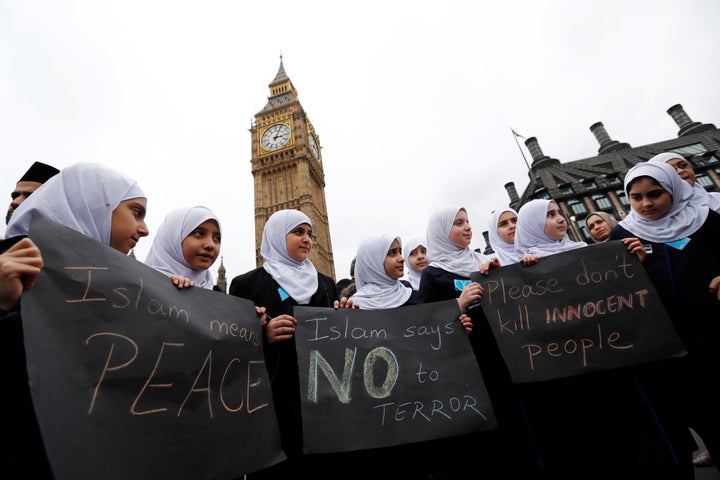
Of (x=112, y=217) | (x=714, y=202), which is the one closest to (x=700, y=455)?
(x=714, y=202)

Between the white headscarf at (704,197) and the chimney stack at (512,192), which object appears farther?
the chimney stack at (512,192)

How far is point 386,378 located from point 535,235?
5.10 ft

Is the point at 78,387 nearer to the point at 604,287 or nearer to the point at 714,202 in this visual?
the point at 604,287

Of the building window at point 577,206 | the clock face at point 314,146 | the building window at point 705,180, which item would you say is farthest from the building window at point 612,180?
the clock face at point 314,146

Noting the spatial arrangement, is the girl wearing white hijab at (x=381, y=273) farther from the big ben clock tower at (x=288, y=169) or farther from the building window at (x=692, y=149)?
the building window at (x=692, y=149)

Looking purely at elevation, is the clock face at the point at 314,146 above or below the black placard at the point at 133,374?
above

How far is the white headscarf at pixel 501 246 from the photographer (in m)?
2.61

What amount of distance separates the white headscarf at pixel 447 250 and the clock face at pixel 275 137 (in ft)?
109

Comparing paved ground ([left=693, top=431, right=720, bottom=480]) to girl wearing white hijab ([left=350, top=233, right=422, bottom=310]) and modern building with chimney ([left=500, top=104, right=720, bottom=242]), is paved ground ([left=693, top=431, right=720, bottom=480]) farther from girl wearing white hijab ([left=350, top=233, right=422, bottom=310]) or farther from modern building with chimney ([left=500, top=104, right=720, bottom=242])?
modern building with chimney ([left=500, top=104, right=720, bottom=242])

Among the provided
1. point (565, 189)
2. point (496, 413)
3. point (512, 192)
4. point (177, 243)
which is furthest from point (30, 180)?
point (512, 192)

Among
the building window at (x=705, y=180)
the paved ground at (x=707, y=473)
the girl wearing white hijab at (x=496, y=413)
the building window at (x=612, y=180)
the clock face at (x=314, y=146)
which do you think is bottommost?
the paved ground at (x=707, y=473)

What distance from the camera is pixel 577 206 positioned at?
104 ft

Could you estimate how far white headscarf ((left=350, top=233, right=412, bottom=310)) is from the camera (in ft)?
7.69

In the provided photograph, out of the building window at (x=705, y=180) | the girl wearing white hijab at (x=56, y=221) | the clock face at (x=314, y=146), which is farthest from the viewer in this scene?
the clock face at (x=314, y=146)
